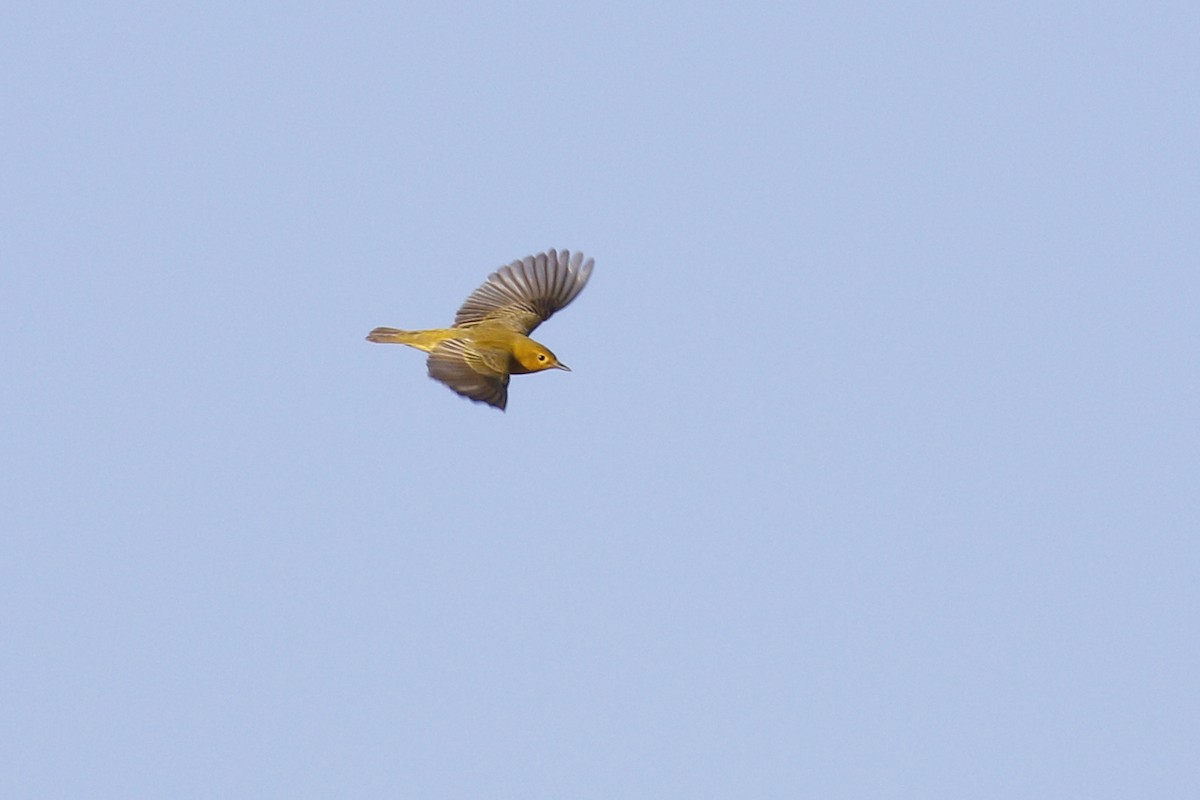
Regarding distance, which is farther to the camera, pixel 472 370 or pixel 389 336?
pixel 389 336

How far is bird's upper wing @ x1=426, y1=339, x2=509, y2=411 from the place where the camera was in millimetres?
22547

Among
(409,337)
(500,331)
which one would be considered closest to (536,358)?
(500,331)

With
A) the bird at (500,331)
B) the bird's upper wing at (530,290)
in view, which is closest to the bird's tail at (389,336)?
the bird at (500,331)

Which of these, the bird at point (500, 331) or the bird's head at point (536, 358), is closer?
the bird at point (500, 331)

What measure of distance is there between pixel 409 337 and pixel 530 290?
1.86 m

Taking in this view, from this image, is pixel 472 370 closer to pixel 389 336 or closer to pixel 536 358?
pixel 536 358

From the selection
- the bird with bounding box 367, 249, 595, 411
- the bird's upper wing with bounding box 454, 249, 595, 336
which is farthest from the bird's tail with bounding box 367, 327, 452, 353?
the bird's upper wing with bounding box 454, 249, 595, 336

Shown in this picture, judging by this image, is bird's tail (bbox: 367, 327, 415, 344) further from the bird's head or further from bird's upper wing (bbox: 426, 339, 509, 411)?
the bird's head

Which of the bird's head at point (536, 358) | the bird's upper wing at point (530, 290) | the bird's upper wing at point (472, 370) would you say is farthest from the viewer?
the bird's upper wing at point (530, 290)

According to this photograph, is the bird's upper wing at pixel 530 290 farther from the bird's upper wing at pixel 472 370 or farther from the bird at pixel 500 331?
the bird's upper wing at pixel 472 370

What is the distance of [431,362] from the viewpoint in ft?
76.2

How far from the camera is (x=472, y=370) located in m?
23.2

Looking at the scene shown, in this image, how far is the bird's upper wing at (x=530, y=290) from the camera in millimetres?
25875

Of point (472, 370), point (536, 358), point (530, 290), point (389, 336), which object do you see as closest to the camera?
point (472, 370)
